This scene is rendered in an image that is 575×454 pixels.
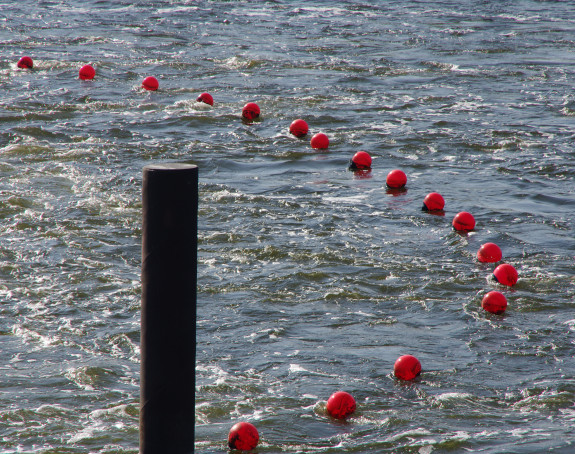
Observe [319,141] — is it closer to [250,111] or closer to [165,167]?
[250,111]

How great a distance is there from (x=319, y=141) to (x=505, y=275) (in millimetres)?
4864

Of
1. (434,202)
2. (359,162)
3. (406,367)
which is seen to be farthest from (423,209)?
(406,367)

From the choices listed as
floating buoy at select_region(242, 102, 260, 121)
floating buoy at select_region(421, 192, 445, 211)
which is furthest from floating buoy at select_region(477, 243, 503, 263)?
floating buoy at select_region(242, 102, 260, 121)

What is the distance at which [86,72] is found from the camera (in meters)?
15.3

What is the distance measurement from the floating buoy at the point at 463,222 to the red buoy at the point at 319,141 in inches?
133

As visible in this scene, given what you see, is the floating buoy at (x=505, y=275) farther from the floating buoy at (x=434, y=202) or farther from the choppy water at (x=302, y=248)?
the floating buoy at (x=434, y=202)

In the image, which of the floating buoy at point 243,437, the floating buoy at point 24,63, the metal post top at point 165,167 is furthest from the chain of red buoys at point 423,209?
the metal post top at point 165,167

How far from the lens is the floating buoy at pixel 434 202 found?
29.5 ft

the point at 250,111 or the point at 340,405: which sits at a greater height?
the point at 250,111

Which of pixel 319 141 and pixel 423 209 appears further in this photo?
pixel 319 141

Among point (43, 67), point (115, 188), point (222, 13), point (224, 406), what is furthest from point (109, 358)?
point (222, 13)

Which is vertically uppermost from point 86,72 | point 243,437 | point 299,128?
point 86,72

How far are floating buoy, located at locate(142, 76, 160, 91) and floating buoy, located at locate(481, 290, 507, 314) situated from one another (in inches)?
374

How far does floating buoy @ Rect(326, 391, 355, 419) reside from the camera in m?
5.05
